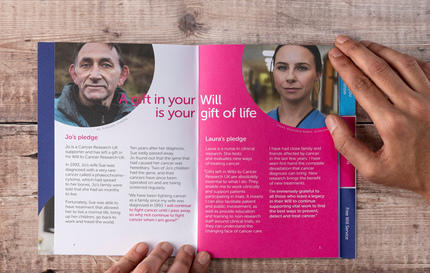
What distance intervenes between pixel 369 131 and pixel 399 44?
0.18 m

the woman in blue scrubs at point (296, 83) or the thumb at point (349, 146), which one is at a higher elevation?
the woman in blue scrubs at point (296, 83)

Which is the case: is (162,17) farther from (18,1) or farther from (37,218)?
(37,218)

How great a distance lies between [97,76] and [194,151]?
0.23 meters

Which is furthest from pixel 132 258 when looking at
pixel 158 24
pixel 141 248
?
pixel 158 24

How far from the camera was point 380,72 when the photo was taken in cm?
56

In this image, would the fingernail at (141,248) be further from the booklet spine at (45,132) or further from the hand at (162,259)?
the booklet spine at (45,132)

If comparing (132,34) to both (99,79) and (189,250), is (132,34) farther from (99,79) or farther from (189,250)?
(189,250)

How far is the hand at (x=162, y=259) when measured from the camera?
587 millimetres

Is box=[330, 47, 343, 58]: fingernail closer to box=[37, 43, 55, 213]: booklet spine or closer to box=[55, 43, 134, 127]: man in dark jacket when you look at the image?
box=[55, 43, 134, 127]: man in dark jacket

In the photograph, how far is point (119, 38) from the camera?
2.03 ft

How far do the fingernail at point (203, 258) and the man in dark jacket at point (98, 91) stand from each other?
0.99 ft

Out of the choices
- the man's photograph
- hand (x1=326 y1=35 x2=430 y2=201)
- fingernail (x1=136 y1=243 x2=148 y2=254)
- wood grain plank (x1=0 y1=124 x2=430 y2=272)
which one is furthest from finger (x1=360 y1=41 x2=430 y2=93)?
Answer: fingernail (x1=136 y1=243 x2=148 y2=254)

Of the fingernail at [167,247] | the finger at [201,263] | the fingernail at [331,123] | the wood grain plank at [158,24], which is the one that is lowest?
the finger at [201,263]

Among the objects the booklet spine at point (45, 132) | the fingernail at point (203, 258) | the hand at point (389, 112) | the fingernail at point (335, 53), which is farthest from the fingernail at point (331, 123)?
the booklet spine at point (45, 132)
